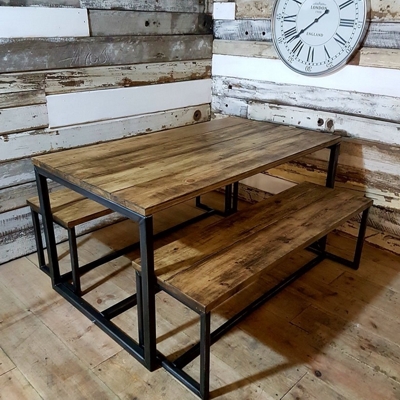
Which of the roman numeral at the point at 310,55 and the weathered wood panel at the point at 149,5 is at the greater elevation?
the weathered wood panel at the point at 149,5

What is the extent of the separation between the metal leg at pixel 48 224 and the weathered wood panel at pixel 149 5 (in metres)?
1.03

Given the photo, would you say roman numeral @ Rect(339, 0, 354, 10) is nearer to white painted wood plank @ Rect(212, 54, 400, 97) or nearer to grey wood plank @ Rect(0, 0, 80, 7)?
white painted wood plank @ Rect(212, 54, 400, 97)

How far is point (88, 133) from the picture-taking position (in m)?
2.44

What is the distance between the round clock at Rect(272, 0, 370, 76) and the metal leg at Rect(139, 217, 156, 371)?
1566mm

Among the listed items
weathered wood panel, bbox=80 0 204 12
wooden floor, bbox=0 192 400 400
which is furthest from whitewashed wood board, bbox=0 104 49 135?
wooden floor, bbox=0 192 400 400

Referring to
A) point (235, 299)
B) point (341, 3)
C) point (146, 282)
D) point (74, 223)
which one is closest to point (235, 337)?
point (235, 299)

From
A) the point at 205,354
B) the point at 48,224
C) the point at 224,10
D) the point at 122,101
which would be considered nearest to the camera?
the point at 205,354

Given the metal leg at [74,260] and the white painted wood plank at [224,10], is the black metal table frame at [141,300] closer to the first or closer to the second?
the metal leg at [74,260]

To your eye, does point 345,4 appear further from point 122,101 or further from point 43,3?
point 43,3

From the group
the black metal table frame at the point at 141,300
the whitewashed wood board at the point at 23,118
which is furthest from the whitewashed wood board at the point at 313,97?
the whitewashed wood board at the point at 23,118

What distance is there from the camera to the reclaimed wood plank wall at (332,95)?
2205 millimetres

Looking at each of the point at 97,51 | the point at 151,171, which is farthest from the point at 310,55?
the point at 151,171

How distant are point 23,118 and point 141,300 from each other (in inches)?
46.4

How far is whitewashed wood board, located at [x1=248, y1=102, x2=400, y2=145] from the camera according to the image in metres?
2.30
